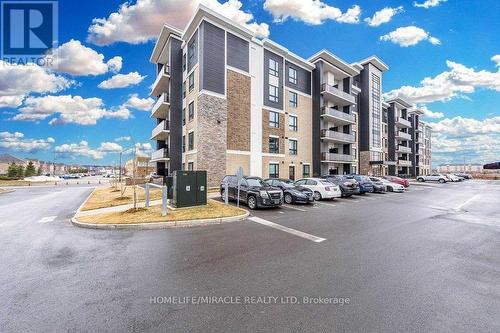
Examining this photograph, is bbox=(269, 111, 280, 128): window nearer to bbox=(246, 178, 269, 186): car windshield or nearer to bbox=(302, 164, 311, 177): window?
bbox=(302, 164, 311, 177): window

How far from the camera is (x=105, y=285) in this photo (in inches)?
174

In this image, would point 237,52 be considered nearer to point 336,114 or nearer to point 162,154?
point 162,154

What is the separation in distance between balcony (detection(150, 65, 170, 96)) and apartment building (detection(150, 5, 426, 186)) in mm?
138

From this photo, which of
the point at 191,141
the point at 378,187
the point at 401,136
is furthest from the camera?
the point at 401,136

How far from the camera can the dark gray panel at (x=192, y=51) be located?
81.9 feet

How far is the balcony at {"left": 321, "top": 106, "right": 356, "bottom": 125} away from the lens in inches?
1339

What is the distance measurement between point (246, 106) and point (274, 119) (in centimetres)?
474

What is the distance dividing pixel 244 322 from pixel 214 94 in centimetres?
2295

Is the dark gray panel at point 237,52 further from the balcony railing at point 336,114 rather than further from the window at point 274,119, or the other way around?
the balcony railing at point 336,114

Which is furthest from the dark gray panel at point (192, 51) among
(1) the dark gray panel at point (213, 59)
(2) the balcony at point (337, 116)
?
(2) the balcony at point (337, 116)

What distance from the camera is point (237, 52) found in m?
26.3

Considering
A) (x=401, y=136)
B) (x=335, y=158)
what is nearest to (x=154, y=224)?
(x=335, y=158)

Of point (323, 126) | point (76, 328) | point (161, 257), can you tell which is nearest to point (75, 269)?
point (161, 257)
